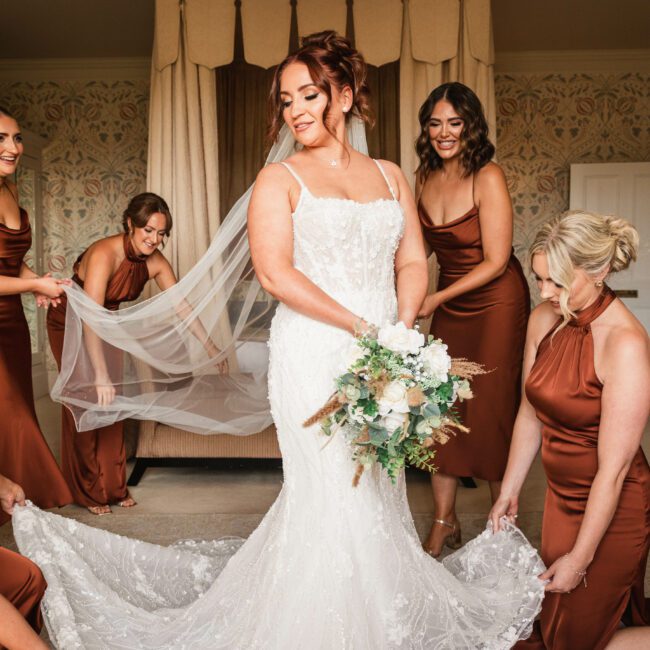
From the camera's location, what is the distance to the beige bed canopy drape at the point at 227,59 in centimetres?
440

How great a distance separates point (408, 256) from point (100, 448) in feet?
7.14

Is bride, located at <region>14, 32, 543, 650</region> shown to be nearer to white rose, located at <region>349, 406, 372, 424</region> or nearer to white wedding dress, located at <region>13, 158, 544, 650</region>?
white wedding dress, located at <region>13, 158, 544, 650</region>

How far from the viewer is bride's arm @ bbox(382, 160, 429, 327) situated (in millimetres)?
2139

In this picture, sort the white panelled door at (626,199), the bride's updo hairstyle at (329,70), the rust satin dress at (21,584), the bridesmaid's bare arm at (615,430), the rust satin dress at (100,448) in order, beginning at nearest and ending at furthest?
the rust satin dress at (21,584) < the bridesmaid's bare arm at (615,430) < the bride's updo hairstyle at (329,70) < the rust satin dress at (100,448) < the white panelled door at (626,199)

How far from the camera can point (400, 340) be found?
64.6 inches

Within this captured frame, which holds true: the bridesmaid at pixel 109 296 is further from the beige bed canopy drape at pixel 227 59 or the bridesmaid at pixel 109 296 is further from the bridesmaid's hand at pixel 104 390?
the beige bed canopy drape at pixel 227 59

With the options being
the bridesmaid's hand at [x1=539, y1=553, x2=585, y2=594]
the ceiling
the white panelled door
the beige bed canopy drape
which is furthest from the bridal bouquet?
the white panelled door

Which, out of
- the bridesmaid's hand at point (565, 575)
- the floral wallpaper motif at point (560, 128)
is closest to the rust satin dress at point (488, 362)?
the bridesmaid's hand at point (565, 575)

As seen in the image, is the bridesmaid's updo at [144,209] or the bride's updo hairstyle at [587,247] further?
the bridesmaid's updo at [144,209]

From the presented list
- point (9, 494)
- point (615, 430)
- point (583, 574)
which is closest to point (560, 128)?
point (615, 430)

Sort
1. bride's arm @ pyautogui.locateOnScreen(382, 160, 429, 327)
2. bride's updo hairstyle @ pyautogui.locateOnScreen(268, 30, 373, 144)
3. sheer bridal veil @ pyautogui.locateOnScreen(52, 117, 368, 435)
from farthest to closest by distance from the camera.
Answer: sheer bridal veil @ pyautogui.locateOnScreen(52, 117, 368, 435) < bride's arm @ pyautogui.locateOnScreen(382, 160, 429, 327) < bride's updo hairstyle @ pyautogui.locateOnScreen(268, 30, 373, 144)

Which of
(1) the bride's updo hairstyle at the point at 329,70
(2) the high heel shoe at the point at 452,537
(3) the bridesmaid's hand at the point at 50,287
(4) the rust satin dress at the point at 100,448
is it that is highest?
(1) the bride's updo hairstyle at the point at 329,70

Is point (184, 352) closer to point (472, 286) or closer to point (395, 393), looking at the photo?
point (472, 286)

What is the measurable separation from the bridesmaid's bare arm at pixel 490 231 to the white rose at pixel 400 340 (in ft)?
4.15
